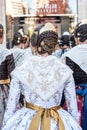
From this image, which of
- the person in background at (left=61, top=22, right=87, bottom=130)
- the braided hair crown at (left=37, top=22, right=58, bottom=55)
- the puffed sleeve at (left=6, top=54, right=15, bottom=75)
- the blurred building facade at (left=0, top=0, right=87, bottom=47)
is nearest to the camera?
the braided hair crown at (left=37, top=22, right=58, bottom=55)

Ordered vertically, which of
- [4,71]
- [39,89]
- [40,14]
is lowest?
[40,14]

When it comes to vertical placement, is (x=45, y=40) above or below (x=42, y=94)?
above

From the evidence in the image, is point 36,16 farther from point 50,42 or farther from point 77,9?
point 50,42

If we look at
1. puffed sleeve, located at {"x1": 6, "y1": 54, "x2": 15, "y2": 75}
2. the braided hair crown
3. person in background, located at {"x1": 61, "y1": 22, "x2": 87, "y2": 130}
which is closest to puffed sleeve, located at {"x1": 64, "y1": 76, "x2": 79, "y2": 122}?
the braided hair crown

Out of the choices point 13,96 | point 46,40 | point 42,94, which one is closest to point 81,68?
point 46,40

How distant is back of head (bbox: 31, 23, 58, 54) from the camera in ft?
12.5

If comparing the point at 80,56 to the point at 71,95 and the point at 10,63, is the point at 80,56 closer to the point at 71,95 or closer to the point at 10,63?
the point at 10,63

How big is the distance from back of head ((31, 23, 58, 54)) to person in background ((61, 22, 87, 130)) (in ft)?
3.00

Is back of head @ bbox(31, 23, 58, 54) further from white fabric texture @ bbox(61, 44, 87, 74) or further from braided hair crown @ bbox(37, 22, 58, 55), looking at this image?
white fabric texture @ bbox(61, 44, 87, 74)

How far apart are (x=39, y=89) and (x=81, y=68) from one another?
111 cm

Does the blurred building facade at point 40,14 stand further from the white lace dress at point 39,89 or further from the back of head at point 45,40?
the white lace dress at point 39,89

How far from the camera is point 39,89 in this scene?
3719 mm

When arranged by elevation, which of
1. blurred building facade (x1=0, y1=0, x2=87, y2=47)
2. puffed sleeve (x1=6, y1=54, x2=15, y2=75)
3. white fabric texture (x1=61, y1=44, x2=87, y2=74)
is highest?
white fabric texture (x1=61, y1=44, x2=87, y2=74)

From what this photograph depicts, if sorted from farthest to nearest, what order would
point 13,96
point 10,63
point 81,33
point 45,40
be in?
point 10,63 → point 81,33 → point 45,40 → point 13,96
